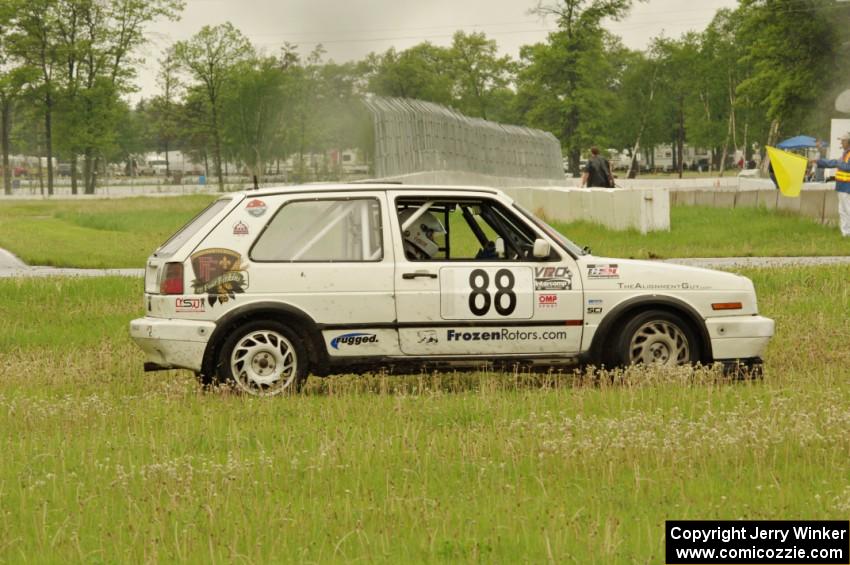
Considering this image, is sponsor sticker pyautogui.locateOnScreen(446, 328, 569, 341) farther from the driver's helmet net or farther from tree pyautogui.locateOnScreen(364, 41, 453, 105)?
tree pyautogui.locateOnScreen(364, 41, 453, 105)

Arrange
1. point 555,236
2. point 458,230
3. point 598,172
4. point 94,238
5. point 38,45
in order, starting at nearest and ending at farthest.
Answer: point 555,236
point 458,230
point 94,238
point 598,172
point 38,45

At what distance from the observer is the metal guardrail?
40.7 m

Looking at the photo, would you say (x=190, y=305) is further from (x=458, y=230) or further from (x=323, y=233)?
(x=458, y=230)

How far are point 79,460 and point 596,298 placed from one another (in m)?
4.02

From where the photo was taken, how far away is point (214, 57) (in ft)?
299

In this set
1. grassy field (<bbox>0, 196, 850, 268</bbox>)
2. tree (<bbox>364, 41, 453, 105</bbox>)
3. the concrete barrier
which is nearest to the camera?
grassy field (<bbox>0, 196, 850, 268</bbox>)

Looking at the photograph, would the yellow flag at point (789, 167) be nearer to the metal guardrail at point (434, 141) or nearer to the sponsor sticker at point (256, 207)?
the sponsor sticker at point (256, 207)

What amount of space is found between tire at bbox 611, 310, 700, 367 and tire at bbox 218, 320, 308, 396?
2.16 meters

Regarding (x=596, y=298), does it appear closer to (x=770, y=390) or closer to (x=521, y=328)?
(x=521, y=328)

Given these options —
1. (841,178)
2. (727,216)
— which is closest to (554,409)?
(841,178)

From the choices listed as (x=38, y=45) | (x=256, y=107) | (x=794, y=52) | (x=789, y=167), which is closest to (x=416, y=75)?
(x=256, y=107)

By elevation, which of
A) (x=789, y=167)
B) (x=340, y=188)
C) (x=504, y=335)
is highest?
(x=789, y=167)

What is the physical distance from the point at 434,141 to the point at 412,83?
7469 cm

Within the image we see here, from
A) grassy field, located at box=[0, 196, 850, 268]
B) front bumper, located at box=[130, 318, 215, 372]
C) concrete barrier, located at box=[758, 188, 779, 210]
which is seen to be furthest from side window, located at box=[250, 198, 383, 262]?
concrete barrier, located at box=[758, 188, 779, 210]
